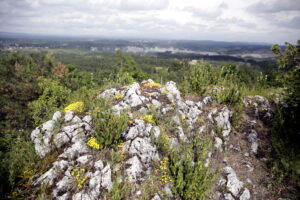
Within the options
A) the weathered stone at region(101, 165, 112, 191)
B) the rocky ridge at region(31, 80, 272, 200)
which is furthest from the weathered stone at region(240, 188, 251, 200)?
the weathered stone at region(101, 165, 112, 191)

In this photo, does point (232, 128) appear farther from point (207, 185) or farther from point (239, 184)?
point (207, 185)

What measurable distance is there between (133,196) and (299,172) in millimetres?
4912

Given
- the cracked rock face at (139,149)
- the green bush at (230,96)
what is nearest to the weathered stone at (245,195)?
the cracked rock face at (139,149)

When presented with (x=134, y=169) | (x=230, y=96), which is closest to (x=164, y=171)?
(x=134, y=169)

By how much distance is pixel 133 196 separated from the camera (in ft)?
13.3

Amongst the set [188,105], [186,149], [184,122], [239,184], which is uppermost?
[188,105]

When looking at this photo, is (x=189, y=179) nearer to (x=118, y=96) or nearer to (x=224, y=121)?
(x=224, y=121)

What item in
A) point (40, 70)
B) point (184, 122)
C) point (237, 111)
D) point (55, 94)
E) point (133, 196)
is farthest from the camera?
point (40, 70)

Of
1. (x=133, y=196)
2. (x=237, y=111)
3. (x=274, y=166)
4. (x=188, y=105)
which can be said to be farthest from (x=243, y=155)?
(x=133, y=196)

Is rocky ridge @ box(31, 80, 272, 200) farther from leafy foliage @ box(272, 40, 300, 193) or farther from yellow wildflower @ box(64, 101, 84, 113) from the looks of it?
leafy foliage @ box(272, 40, 300, 193)

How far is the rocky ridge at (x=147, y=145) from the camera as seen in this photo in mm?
4234

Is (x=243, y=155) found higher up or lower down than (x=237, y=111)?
lower down

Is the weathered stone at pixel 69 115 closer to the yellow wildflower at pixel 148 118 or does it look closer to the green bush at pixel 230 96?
the yellow wildflower at pixel 148 118

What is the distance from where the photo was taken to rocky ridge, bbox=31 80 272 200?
13.9 feet
